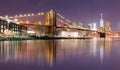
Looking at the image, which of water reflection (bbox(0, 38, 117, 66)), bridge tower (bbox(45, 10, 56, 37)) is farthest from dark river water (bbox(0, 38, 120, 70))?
bridge tower (bbox(45, 10, 56, 37))

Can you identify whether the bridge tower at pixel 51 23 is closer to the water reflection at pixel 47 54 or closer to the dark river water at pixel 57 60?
the water reflection at pixel 47 54

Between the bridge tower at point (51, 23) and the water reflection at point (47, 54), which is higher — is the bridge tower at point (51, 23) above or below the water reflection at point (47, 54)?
above

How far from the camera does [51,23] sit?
6044 cm

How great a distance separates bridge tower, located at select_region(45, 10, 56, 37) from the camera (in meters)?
57.4

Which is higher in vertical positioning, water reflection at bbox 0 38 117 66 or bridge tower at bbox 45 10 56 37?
bridge tower at bbox 45 10 56 37

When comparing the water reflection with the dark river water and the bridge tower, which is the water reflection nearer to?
the dark river water

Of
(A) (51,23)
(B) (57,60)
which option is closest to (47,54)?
(B) (57,60)

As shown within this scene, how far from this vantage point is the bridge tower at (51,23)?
57388 mm

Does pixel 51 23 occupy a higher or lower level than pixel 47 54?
higher

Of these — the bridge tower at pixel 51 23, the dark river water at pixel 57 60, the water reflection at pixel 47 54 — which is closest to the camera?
the dark river water at pixel 57 60

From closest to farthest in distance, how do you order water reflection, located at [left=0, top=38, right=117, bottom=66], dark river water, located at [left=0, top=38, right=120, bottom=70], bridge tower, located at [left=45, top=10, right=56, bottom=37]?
dark river water, located at [left=0, top=38, right=120, bottom=70], water reflection, located at [left=0, top=38, right=117, bottom=66], bridge tower, located at [left=45, top=10, right=56, bottom=37]

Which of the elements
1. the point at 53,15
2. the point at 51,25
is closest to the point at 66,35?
the point at 53,15

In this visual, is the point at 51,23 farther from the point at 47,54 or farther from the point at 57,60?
the point at 57,60

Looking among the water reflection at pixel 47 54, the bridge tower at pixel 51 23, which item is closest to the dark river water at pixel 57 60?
the water reflection at pixel 47 54
